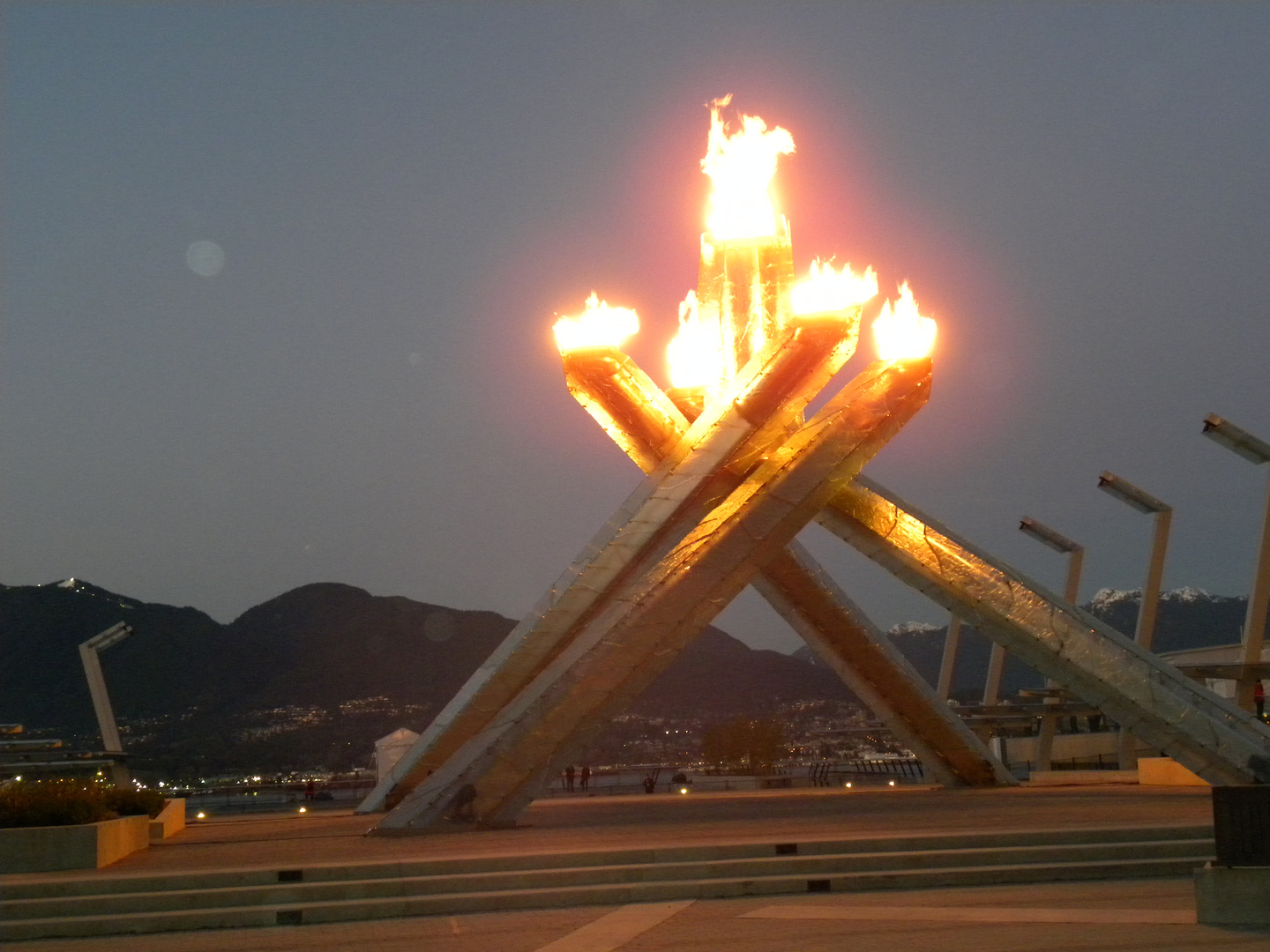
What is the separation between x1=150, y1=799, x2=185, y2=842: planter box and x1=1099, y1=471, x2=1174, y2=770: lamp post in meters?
18.7

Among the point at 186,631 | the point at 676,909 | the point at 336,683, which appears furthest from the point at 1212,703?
the point at 186,631

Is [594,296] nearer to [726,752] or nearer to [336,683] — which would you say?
[726,752]

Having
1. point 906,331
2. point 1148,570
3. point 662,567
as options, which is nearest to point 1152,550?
point 1148,570

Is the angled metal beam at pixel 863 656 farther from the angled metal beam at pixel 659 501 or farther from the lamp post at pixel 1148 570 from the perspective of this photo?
the lamp post at pixel 1148 570

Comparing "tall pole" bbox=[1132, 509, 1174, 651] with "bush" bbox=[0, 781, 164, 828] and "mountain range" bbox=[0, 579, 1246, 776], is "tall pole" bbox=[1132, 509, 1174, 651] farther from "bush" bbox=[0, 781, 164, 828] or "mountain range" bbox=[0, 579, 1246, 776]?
"mountain range" bbox=[0, 579, 1246, 776]

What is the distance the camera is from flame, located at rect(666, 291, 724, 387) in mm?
18422

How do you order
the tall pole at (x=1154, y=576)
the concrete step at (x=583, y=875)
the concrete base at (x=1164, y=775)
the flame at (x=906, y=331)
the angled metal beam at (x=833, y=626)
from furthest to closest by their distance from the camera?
the tall pole at (x=1154, y=576) < the concrete base at (x=1164, y=775) < the angled metal beam at (x=833, y=626) < the flame at (x=906, y=331) < the concrete step at (x=583, y=875)

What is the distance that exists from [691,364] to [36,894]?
11.9 meters

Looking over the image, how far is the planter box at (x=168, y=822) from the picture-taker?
15.9m

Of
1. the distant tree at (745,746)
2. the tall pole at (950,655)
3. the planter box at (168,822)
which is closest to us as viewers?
the planter box at (168,822)

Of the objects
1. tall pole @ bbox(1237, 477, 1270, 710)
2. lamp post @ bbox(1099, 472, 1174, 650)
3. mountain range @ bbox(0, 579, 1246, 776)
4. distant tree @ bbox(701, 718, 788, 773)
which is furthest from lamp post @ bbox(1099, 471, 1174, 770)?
mountain range @ bbox(0, 579, 1246, 776)

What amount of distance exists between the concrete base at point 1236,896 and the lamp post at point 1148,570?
18907 millimetres

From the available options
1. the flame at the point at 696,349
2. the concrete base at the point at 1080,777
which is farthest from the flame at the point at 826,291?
the concrete base at the point at 1080,777

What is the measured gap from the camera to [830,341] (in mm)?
16266
